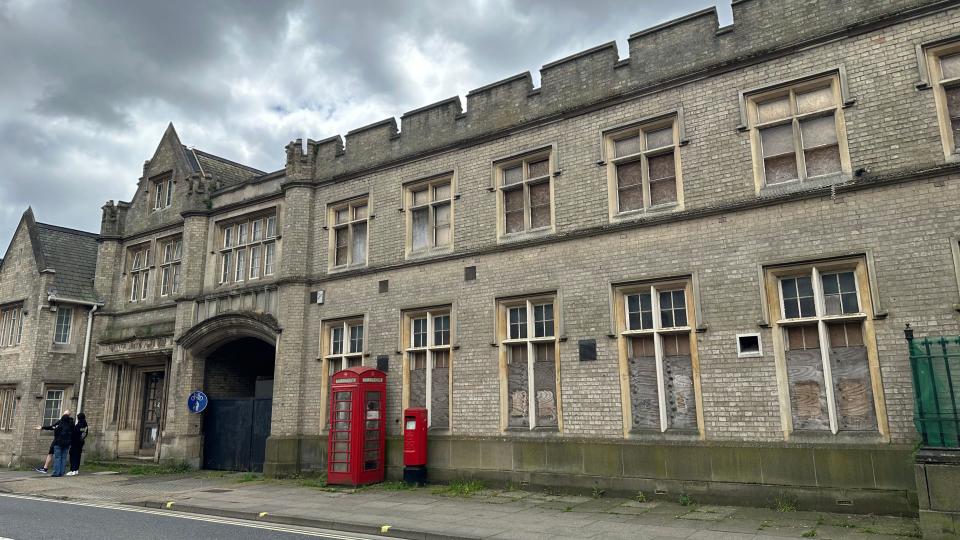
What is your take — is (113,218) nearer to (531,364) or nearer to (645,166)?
Answer: (531,364)

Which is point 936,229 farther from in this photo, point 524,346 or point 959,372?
point 524,346

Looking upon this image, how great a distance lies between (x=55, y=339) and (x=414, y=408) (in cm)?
1536

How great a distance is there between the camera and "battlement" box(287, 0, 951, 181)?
11352mm

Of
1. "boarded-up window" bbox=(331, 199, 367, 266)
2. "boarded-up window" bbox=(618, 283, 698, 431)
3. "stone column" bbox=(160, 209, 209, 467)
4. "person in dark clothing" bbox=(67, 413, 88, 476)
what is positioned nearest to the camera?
"boarded-up window" bbox=(618, 283, 698, 431)

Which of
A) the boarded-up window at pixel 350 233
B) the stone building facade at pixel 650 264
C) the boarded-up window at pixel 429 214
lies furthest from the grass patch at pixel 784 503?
the boarded-up window at pixel 350 233

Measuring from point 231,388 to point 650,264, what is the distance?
47.1ft

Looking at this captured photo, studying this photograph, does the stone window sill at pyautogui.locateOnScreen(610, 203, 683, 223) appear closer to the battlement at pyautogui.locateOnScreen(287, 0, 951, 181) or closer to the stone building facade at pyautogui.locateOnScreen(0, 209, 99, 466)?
the battlement at pyautogui.locateOnScreen(287, 0, 951, 181)

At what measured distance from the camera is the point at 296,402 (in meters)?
16.6

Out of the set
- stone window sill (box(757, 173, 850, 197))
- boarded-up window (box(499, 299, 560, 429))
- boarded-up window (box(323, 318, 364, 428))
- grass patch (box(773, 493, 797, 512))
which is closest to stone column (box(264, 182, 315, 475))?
boarded-up window (box(323, 318, 364, 428))

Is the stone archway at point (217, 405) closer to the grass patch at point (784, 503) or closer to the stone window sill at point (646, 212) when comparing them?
the stone window sill at point (646, 212)

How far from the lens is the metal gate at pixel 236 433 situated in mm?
18156

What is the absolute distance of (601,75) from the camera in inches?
536

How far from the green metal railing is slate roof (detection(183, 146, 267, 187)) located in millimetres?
19315

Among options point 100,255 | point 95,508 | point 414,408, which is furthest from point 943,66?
point 100,255
